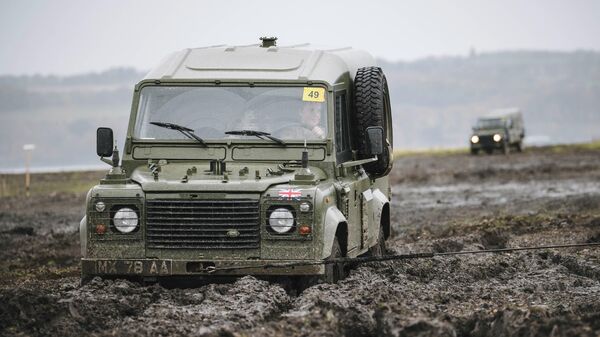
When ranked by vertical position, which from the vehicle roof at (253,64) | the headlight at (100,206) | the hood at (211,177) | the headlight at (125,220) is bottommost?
the headlight at (125,220)

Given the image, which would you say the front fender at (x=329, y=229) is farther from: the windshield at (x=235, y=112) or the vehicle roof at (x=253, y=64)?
the vehicle roof at (x=253, y=64)

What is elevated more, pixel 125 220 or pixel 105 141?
pixel 105 141

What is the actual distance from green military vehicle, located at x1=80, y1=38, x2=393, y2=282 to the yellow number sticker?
0.01 meters

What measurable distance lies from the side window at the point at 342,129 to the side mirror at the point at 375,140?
37 cm

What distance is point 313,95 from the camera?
43.3 ft

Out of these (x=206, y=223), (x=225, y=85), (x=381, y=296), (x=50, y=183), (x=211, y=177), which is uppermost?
(x=225, y=85)

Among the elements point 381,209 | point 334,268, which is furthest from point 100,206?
point 381,209

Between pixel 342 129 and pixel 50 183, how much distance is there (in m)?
35.4

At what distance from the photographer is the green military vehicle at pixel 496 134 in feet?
205

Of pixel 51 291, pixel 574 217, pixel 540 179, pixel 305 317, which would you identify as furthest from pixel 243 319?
pixel 540 179

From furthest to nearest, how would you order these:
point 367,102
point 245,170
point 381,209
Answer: point 381,209
point 367,102
point 245,170

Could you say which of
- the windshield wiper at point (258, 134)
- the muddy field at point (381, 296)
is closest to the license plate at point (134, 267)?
the muddy field at point (381, 296)

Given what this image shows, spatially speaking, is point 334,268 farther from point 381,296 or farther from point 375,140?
point 375,140

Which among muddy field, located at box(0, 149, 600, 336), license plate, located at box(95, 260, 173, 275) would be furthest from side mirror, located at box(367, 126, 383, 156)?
license plate, located at box(95, 260, 173, 275)
